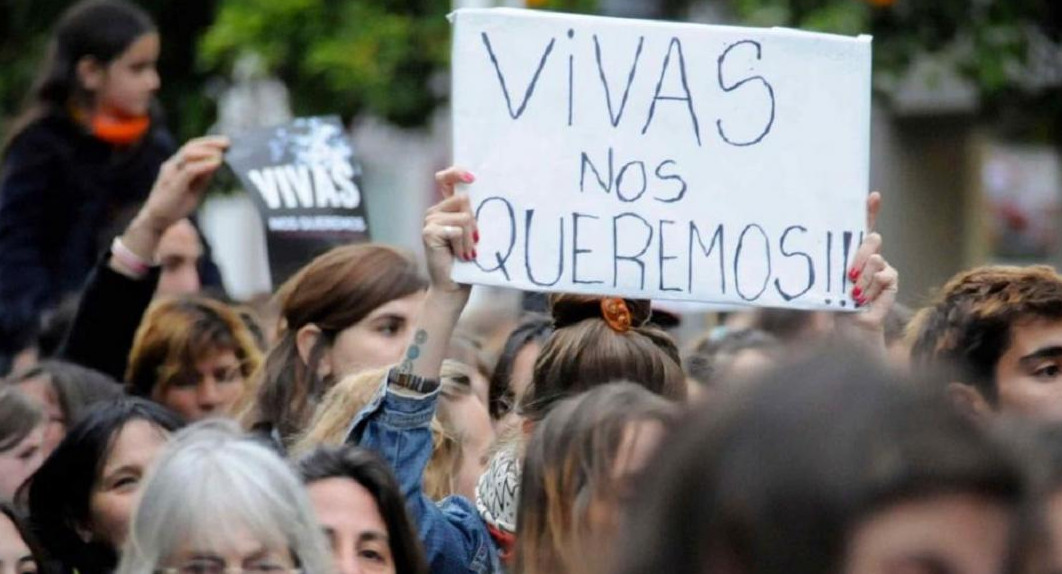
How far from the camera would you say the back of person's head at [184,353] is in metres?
6.19

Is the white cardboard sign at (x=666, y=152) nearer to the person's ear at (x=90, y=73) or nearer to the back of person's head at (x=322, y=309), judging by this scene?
the back of person's head at (x=322, y=309)

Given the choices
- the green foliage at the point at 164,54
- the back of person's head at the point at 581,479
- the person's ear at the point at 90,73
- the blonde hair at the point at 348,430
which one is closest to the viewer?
the back of person's head at the point at 581,479

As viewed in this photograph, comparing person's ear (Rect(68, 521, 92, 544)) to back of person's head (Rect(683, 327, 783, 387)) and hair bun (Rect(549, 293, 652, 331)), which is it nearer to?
hair bun (Rect(549, 293, 652, 331))

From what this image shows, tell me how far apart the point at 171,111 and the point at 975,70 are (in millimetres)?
Result: 4433

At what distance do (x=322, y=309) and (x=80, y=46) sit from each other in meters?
1.97

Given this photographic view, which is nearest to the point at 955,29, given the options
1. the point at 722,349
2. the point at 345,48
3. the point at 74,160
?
the point at 345,48

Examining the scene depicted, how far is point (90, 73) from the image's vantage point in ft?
22.9

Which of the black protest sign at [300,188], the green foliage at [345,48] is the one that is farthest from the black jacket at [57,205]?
the green foliage at [345,48]

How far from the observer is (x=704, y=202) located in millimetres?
4430

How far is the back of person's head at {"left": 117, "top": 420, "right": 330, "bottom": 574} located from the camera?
327 centimetres

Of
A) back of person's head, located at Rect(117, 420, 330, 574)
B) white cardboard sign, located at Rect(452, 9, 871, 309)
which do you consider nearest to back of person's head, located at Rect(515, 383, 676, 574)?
back of person's head, located at Rect(117, 420, 330, 574)

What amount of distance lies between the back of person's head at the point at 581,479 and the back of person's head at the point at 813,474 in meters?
1.48

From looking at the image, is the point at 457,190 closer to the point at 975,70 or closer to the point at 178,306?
the point at 178,306

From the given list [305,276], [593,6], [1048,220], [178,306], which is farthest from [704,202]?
[1048,220]
